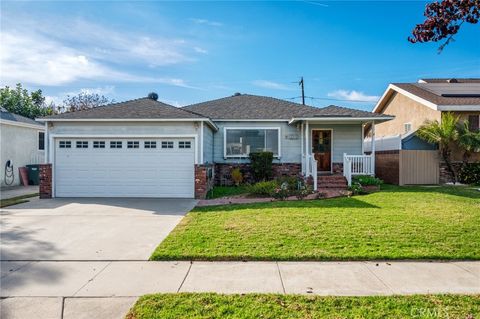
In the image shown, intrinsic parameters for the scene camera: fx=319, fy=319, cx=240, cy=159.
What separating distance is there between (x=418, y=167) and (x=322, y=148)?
14.0 feet

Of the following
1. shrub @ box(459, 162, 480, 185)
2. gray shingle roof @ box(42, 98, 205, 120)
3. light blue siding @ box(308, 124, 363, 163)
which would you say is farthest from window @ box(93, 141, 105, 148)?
shrub @ box(459, 162, 480, 185)

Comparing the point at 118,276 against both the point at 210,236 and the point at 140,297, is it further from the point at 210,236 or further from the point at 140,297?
the point at 210,236

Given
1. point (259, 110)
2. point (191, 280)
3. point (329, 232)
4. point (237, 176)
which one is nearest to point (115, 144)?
point (237, 176)

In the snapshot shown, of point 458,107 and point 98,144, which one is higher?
point 458,107

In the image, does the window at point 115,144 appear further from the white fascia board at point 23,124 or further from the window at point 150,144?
the white fascia board at point 23,124

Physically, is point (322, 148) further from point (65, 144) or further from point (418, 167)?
point (65, 144)

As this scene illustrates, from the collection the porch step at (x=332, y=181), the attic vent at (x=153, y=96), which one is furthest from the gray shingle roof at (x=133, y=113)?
the porch step at (x=332, y=181)

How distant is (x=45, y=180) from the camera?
11891 millimetres

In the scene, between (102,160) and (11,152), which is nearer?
(102,160)

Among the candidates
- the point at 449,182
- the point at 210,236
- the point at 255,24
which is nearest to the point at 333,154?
the point at 449,182

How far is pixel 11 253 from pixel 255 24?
30.4 ft

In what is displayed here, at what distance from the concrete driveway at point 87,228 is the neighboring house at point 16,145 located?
7.10 m

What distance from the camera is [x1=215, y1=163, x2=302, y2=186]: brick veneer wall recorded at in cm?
1546

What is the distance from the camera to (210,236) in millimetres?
6207
